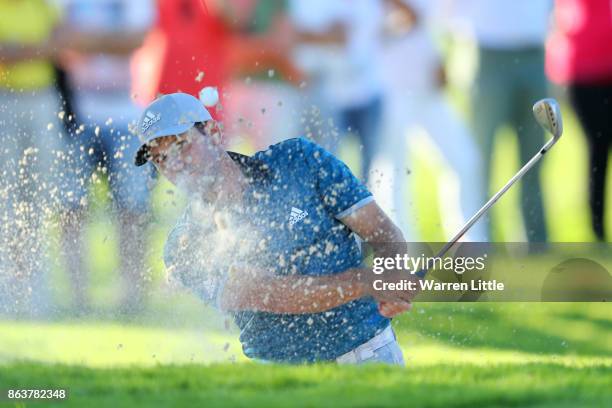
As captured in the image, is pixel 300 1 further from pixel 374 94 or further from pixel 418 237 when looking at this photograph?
pixel 418 237

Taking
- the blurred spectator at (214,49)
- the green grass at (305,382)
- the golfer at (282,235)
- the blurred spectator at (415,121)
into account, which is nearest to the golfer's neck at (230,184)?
the golfer at (282,235)

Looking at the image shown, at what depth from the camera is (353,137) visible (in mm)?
6121

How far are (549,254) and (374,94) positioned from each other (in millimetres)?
1032

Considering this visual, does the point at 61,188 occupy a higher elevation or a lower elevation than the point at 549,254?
higher

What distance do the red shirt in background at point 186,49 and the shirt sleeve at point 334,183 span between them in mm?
2004

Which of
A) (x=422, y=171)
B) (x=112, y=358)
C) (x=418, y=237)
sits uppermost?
(x=422, y=171)

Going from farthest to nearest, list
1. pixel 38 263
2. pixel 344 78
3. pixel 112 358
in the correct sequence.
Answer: pixel 344 78 < pixel 38 263 < pixel 112 358

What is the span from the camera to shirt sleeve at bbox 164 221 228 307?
386 centimetres

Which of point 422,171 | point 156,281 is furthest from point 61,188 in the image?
point 422,171

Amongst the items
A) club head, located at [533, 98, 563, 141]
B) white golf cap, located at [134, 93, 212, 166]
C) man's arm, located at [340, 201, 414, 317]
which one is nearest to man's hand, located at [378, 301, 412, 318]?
man's arm, located at [340, 201, 414, 317]

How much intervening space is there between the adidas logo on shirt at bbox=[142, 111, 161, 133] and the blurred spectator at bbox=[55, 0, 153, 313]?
170 cm

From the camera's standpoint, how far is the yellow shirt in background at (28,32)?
233 inches

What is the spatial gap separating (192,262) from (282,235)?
0.93 feet

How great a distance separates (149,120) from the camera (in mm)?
3787
